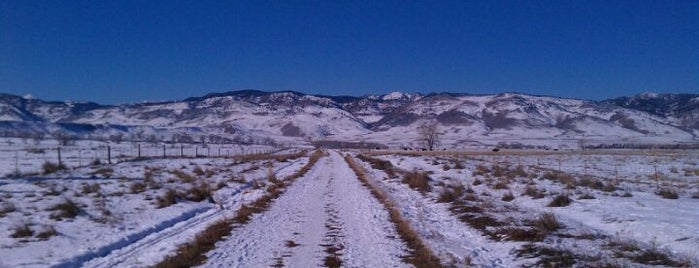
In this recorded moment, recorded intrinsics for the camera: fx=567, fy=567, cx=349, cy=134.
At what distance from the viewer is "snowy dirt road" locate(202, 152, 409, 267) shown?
32.8 feet

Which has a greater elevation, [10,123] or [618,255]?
[10,123]

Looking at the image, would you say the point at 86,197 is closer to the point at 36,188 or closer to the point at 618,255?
the point at 36,188

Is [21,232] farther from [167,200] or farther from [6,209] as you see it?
[167,200]

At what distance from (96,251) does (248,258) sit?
2.96 m

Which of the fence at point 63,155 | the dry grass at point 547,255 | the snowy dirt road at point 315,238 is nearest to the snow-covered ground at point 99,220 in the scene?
the snowy dirt road at point 315,238

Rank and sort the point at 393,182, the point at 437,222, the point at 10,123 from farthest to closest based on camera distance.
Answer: the point at 10,123
the point at 393,182
the point at 437,222

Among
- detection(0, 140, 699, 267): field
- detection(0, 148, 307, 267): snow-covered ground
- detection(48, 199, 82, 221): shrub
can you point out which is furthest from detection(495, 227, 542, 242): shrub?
detection(48, 199, 82, 221): shrub

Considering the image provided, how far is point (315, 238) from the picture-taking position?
40.6ft

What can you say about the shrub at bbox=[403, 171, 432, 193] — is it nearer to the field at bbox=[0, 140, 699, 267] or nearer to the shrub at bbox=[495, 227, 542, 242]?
the field at bbox=[0, 140, 699, 267]

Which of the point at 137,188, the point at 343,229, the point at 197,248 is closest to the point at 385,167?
the point at 137,188

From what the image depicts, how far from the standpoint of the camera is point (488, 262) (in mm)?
10047

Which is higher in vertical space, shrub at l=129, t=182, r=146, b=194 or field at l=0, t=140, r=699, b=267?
shrub at l=129, t=182, r=146, b=194

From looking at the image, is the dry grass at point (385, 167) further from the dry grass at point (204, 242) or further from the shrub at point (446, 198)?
the dry grass at point (204, 242)

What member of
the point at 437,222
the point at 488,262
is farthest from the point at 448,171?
the point at 488,262
